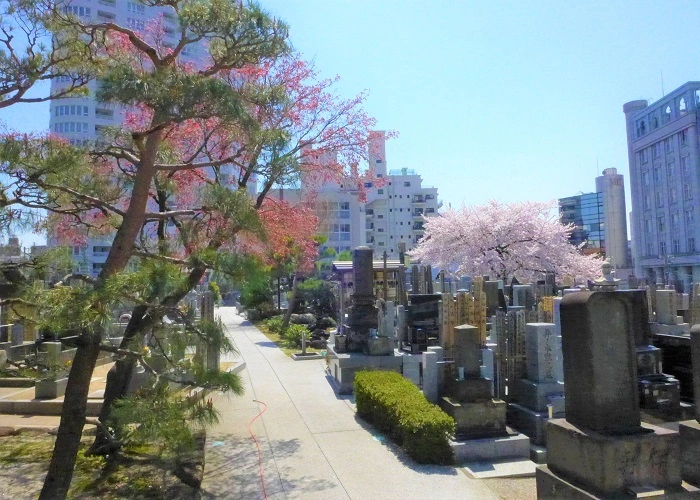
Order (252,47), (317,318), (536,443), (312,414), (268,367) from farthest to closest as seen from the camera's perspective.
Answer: (317,318), (268,367), (312,414), (536,443), (252,47)

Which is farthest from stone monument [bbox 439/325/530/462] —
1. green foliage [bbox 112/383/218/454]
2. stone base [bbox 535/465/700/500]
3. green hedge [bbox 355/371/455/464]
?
green foliage [bbox 112/383/218/454]

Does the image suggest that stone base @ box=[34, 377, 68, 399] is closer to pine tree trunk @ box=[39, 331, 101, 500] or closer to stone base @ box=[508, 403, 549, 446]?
pine tree trunk @ box=[39, 331, 101, 500]

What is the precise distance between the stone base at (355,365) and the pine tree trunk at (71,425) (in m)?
5.91

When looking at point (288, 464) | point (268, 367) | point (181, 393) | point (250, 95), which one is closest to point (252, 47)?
point (250, 95)

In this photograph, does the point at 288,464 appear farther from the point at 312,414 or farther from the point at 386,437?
the point at 312,414

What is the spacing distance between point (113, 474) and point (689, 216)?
53.7m

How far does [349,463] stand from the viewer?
6.39 m

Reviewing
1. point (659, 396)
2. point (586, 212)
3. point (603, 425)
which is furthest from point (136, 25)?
point (586, 212)

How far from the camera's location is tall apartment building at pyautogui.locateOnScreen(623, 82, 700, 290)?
46531 mm

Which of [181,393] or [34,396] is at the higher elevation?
[181,393]

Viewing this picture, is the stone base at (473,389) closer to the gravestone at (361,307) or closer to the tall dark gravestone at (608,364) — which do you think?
the tall dark gravestone at (608,364)

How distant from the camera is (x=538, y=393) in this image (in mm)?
7527

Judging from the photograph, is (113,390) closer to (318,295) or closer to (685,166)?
(318,295)

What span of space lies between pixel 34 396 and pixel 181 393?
6.52 metres
